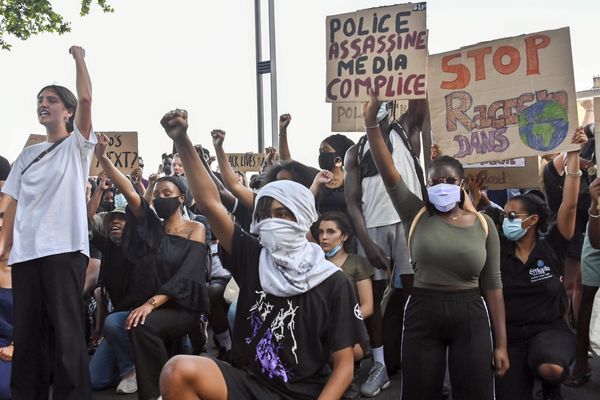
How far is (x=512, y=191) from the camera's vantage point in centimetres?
778

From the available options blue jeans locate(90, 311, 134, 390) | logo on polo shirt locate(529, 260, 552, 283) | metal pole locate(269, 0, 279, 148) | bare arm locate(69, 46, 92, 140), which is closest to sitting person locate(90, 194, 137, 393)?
blue jeans locate(90, 311, 134, 390)

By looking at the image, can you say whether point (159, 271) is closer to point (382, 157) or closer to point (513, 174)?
point (382, 157)

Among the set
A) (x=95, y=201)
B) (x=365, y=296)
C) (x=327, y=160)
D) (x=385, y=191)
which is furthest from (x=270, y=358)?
(x=95, y=201)

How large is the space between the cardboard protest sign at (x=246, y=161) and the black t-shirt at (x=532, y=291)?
22.6 feet

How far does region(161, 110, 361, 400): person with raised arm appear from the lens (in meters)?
2.99

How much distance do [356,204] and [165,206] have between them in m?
1.41

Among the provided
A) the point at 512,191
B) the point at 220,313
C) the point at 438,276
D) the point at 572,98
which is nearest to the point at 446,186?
the point at 438,276

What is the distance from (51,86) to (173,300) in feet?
5.43

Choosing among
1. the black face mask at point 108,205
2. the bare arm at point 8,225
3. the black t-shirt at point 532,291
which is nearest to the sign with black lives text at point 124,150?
the black face mask at point 108,205

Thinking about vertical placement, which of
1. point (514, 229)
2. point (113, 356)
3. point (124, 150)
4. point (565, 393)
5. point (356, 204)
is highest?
point (124, 150)

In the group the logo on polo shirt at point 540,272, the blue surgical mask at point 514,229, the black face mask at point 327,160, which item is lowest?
the logo on polo shirt at point 540,272

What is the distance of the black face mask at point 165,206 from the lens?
5379 millimetres

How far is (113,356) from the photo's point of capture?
5.65m

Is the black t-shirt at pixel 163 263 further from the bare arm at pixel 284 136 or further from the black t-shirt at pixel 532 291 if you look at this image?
the black t-shirt at pixel 532 291
